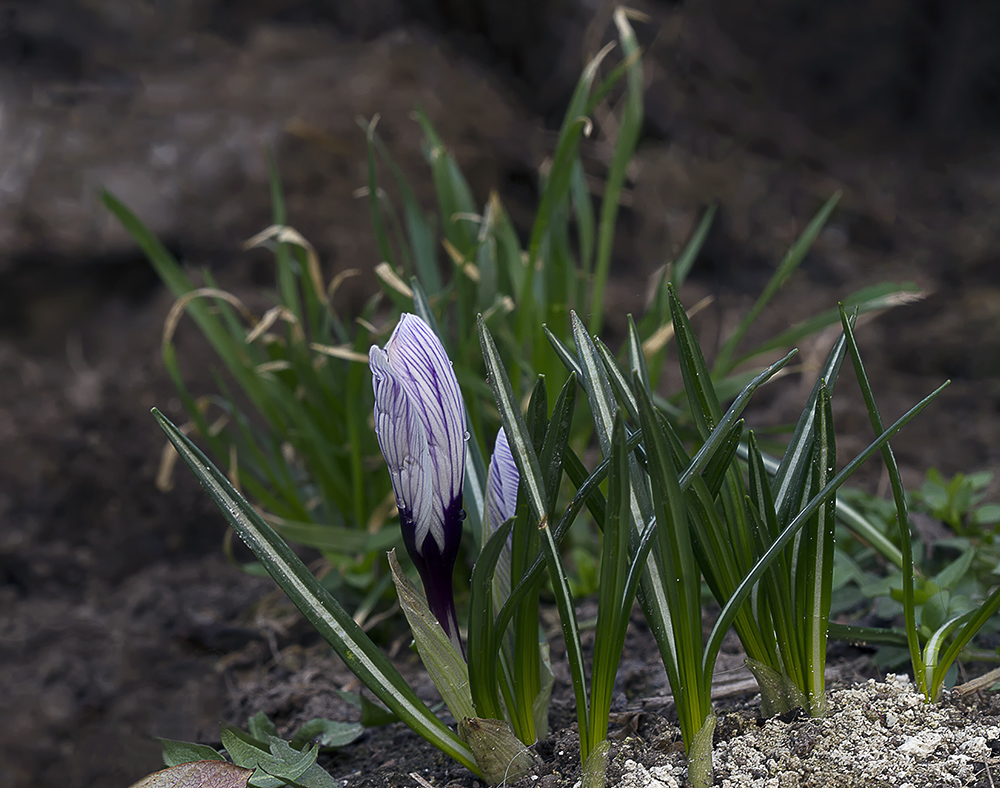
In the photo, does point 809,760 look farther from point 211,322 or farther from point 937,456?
point 937,456

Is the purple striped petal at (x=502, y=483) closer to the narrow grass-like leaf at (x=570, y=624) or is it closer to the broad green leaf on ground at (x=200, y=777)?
the narrow grass-like leaf at (x=570, y=624)

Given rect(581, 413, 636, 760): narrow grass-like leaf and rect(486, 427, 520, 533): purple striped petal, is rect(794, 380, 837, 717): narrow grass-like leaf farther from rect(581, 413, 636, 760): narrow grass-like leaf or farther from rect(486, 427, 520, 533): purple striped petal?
rect(486, 427, 520, 533): purple striped petal

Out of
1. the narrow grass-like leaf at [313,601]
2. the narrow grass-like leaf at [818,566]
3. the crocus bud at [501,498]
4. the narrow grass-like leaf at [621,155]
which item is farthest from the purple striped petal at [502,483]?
the narrow grass-like leaf at [621,155]

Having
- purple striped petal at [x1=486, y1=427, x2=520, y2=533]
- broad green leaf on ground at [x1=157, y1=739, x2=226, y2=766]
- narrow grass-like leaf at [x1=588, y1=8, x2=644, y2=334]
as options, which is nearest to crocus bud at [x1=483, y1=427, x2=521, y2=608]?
purple striped petal at [x1=486, y1=427, x2=520, y2=533]

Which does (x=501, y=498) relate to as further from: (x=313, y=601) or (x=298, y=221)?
(x=298, y=221)

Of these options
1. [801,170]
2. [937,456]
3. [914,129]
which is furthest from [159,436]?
[914,129]

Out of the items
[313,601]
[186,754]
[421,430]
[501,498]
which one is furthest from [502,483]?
[186,754]
